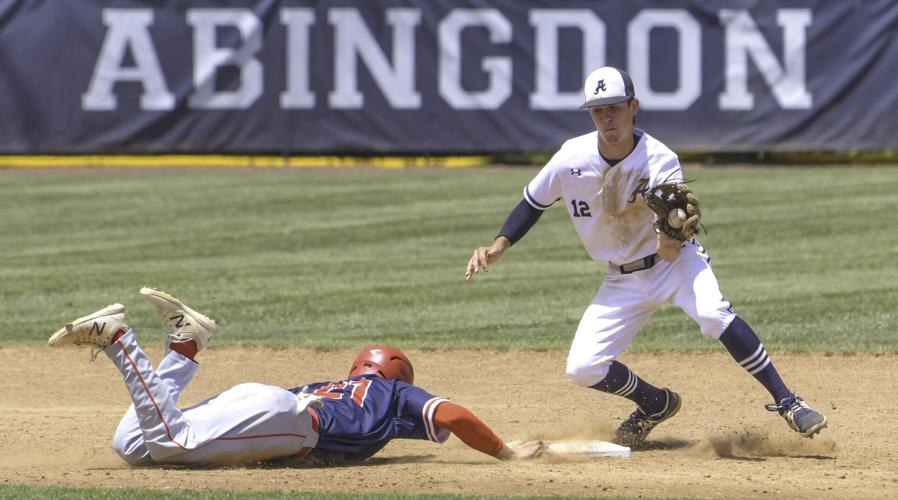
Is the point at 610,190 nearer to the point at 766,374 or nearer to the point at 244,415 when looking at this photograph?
the point at 766,374

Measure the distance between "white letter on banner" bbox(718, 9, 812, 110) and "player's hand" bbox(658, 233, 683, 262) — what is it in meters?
11.7

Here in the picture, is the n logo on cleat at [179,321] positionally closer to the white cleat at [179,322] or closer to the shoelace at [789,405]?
the white cleat at [179,322]

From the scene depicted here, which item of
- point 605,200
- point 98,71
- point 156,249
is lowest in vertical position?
point 156,249

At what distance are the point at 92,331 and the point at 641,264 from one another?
2.59m

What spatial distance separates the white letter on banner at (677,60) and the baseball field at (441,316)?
3.72 feet

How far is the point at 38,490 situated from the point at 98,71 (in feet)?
42.8

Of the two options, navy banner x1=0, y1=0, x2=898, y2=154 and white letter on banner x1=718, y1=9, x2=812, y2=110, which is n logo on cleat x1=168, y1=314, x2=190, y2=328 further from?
white letter on banner x1=718, y1=9, x2=812, y2=110

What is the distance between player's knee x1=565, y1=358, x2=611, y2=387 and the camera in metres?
6.80

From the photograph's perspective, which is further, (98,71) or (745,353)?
(98,71)

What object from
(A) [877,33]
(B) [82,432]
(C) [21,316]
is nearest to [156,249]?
(C) [21,316]

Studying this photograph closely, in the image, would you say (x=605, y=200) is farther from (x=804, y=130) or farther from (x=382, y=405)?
(x=804, y=130)

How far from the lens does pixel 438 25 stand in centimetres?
1809

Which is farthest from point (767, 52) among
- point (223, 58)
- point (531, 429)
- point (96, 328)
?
point (96, 328)

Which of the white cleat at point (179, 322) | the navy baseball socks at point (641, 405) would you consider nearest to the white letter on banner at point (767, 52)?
the navy baseball socks at point (641, 405)
